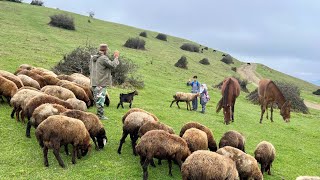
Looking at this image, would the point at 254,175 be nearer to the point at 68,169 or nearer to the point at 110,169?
the point at 110,169

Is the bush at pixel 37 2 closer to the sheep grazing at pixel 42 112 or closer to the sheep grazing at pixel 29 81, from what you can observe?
the sheep grazing at pixel 29 81

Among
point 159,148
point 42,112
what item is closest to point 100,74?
point 42,112

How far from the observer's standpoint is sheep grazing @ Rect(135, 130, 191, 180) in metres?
9.48

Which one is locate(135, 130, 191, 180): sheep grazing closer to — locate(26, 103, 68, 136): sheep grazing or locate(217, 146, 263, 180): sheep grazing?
locate(217, 146, 263, 180): sheep grazing

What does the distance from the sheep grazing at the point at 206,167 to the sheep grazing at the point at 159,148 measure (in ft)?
3.92

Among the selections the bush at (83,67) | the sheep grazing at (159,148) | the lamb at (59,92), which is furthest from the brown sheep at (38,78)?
the sheep grazing at (159,148)

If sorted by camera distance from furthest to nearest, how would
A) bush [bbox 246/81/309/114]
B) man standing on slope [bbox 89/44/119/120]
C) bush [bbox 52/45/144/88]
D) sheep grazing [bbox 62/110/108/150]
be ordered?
bush [bbox 246/81/309/114], bush [bbox 52/45/144/88], man standing on slope [bbox 89/44/119/120], sheep grazing [bbox 62/110/108/150]

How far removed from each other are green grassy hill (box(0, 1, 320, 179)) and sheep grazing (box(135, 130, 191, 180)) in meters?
0.66

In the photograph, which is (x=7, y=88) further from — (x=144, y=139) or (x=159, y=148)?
(x=159, y=148)

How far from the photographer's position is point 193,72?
40906 millimetres

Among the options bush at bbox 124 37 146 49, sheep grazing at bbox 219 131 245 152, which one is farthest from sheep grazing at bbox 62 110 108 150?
bush at bbox 124 37 146 49

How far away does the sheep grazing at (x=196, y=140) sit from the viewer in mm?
10805

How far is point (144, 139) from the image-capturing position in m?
9.62

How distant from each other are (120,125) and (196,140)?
4.66 metres
